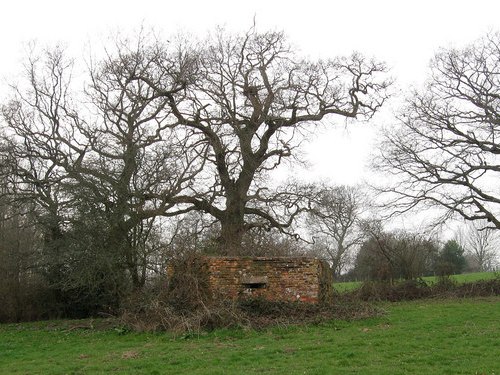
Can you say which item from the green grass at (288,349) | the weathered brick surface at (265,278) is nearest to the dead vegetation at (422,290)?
the green grass at (288,349)

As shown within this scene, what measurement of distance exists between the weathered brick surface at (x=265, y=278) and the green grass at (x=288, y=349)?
155 cm

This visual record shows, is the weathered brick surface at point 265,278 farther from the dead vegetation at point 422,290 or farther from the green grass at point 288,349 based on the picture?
the dead vegetation at point 422,290

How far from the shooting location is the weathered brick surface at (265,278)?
16.4 metres

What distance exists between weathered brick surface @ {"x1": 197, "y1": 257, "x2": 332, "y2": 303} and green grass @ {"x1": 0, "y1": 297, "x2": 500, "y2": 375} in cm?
155

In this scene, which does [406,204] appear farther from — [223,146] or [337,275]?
[337,275]

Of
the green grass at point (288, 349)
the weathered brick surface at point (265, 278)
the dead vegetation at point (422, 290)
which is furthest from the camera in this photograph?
the dead vegetation at point (422, 290)

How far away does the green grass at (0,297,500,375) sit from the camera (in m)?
9.95

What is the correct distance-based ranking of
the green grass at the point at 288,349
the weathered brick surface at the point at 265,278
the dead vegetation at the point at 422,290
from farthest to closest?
the dead vegetation at the point at 422,290, the weathered brick surface at the point at 265,278, the green grass at the point at 288,349

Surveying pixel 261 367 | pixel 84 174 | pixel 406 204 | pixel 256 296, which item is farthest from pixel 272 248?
pixel 406 204

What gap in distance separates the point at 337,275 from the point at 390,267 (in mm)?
17724

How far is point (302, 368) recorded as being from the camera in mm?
9812

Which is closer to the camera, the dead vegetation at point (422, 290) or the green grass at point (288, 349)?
the green grass at point (288, 349)

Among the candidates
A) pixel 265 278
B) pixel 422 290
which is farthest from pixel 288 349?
pixel 422 290

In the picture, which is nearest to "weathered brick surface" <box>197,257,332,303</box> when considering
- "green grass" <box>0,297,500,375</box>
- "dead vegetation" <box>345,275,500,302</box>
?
"green grass" <box>0,297,500,375</box>
